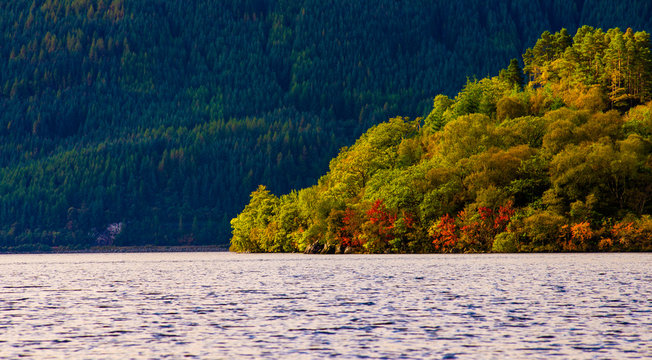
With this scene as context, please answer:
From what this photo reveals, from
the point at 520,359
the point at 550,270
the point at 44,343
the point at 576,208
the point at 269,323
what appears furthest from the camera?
the point at 576,208

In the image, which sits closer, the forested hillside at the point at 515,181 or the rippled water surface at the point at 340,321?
the rippled water surface at the point at 340,321

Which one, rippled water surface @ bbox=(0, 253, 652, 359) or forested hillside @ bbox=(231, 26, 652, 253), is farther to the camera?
forested hillside @ bbox=(231, 26, 652, 253)

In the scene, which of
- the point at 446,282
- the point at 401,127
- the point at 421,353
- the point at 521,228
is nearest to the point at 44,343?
the point at 421,353

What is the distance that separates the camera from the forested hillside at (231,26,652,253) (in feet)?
472

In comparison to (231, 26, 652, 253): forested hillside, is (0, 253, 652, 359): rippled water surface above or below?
below

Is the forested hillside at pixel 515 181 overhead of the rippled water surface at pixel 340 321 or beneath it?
overhead

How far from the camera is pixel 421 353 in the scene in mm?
29125

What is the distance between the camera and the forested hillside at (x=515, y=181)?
144 m

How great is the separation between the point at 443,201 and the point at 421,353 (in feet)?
415

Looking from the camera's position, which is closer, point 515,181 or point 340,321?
point 340,321

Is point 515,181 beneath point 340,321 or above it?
above

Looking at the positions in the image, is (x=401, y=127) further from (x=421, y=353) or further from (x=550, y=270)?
(x=421, y=353)

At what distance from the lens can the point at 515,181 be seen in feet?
490

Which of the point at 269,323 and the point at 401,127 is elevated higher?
the point at 401,127
